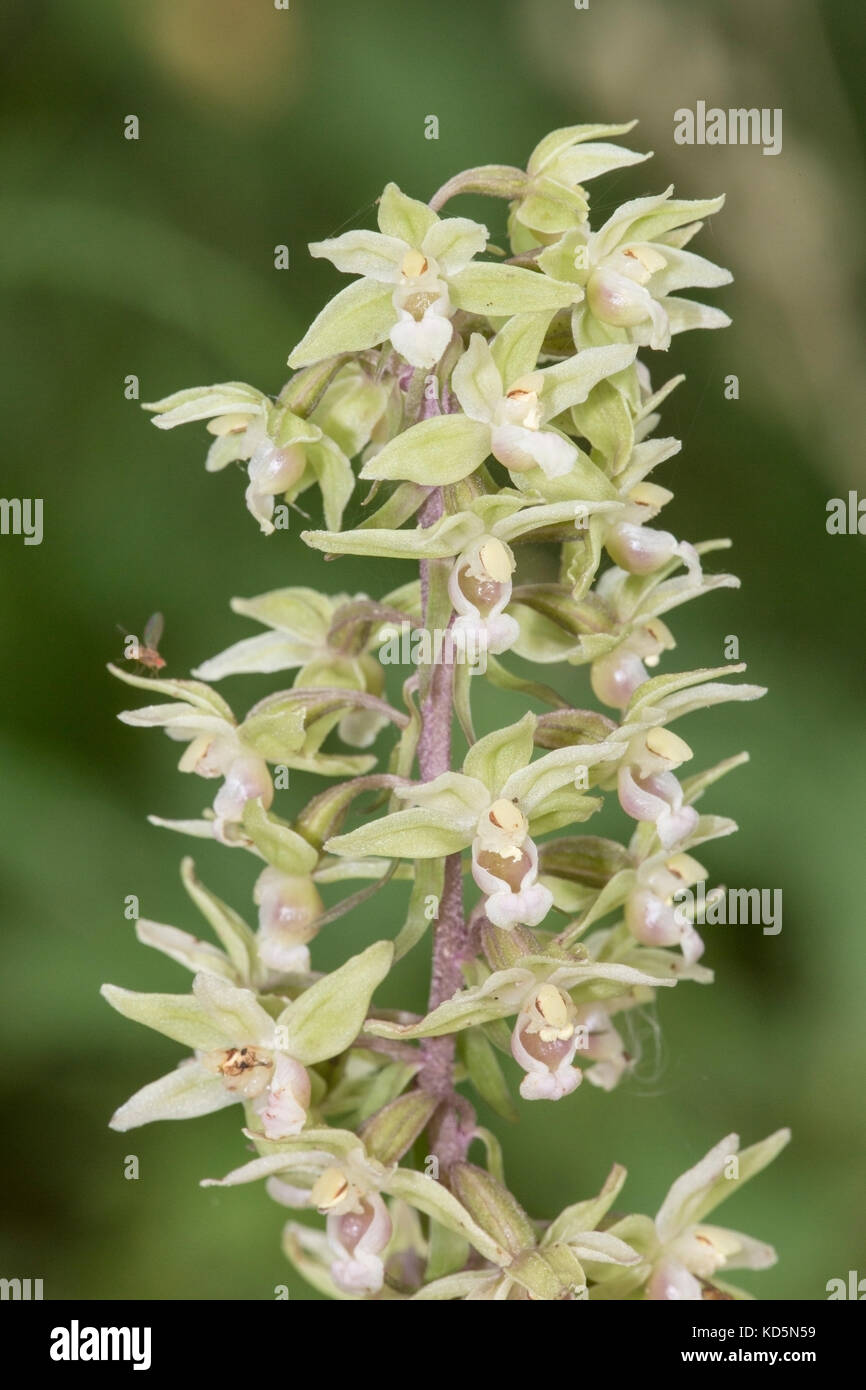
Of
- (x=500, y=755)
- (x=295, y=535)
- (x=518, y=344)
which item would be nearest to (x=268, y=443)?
(x=518, y=344)

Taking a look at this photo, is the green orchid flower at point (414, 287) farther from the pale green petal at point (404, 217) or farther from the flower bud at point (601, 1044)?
the flower bud at point (601, 1044)

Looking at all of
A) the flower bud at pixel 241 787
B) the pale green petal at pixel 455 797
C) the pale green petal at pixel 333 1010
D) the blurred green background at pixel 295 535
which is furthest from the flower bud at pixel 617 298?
the blurred green background at pixel 295 535

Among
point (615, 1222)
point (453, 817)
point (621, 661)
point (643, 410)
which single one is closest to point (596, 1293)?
point (615, 1222)

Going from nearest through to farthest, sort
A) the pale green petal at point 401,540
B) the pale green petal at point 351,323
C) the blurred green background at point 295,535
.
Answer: the pale green petal at point 401,540 < the pale green petal at point 351,323 < the blurred green background at point 295,535

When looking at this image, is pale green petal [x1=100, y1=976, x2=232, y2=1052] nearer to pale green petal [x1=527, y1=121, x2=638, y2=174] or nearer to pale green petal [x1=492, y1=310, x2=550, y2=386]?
pale green petal [x1=492, y1=310, x2=550, y2=386]

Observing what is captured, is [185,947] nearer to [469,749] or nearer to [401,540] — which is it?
[469,749]
